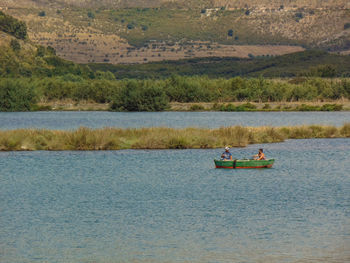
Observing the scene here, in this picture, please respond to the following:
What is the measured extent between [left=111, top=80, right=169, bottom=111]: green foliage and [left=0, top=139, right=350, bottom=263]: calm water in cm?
5443

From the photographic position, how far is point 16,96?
107m

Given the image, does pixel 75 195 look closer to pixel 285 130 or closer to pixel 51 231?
pixel 51 231

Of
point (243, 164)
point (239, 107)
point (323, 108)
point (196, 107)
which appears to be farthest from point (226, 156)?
point (239, 107)

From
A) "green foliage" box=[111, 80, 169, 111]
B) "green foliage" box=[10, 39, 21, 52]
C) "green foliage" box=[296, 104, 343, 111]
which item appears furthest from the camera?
"green foliage" box=[10, 39, 21, 52]

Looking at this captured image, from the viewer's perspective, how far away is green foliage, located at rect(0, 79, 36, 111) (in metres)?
106

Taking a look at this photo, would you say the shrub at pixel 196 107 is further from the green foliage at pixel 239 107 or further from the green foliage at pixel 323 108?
the green foliage at pixel 323 108

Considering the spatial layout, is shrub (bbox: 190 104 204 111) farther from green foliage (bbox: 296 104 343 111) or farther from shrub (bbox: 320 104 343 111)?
shrub (bbox: 320 104 343 111)

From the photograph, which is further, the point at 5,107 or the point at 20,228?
the point at 5,107

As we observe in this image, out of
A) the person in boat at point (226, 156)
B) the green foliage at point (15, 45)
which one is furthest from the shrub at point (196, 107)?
the green foliage at point (15, 45)

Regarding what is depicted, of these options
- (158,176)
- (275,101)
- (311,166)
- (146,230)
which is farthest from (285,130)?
(275,101)

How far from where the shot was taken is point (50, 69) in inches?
6334

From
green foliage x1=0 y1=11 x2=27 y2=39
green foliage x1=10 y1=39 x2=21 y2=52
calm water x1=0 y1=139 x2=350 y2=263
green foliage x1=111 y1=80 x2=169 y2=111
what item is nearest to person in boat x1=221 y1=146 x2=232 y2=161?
calm water x1=0 y1=139 x2=350 y2=263

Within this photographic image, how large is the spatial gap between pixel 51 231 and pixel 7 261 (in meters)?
4.14

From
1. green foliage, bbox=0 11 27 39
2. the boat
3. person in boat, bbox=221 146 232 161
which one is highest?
person in boat, bbox=221 146 232 161
